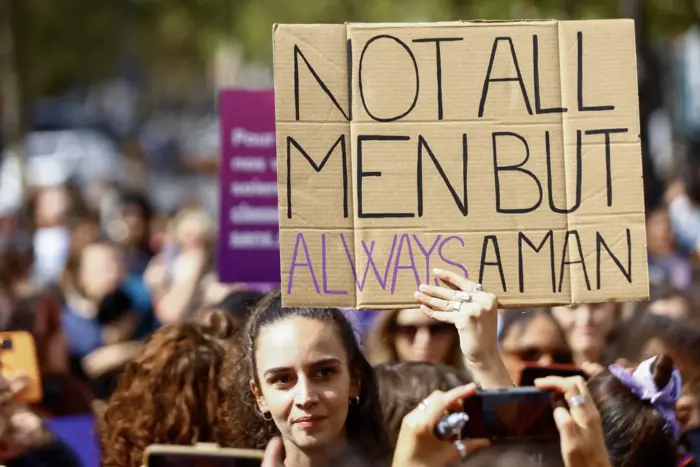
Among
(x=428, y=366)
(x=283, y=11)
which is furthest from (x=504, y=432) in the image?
(x=283, y=11)

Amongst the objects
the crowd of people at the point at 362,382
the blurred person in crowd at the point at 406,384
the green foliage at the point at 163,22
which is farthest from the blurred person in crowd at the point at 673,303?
the green foliage at the point at 163,22

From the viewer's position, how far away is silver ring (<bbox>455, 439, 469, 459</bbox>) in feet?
11.8

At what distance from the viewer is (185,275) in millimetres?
10727

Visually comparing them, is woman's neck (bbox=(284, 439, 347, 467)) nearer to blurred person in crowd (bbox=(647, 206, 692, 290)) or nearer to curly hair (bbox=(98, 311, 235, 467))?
curly hair (bbox=(98, 311, 235, 467))

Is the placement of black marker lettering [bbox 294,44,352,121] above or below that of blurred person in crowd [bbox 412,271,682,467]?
above

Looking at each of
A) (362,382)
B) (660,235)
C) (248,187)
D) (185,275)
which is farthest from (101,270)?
(362,382)

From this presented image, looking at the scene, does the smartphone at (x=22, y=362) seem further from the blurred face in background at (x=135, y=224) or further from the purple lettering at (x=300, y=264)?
the blurred face in background at (x=135, y=224)

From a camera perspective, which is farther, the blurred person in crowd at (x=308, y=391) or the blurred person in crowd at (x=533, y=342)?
the blurred person in crowd at (x=533, y=342)

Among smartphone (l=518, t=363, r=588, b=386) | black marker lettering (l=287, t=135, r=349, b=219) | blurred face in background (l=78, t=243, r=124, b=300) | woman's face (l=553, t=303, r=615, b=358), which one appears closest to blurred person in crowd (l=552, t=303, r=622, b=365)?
woman's face (l=553, t=303, r=615, b=358)

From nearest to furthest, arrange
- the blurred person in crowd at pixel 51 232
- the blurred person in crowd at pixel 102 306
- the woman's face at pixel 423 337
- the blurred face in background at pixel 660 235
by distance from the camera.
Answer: the woman's face at pixel 423 337
the blurred person in crowd at pixel 102 306
the blurred face in background at pixel 660 235
the blurred person in crowd at pixel 51 232

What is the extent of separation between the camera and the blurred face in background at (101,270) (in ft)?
31.8

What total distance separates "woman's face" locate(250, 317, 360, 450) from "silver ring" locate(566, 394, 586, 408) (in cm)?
76

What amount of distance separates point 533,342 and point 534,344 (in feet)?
0.05

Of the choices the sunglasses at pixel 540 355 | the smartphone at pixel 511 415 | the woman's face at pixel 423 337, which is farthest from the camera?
the sunglasses at pixel 540 355
